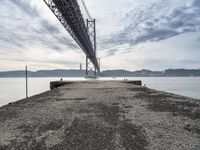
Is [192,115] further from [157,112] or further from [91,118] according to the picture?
[91,118]

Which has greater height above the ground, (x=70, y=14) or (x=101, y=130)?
(x=70, y=14)

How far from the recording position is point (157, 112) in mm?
7328

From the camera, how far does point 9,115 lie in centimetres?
715

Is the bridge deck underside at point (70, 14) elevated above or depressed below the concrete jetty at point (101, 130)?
above

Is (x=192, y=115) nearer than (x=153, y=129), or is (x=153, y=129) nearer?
(x=153, y=129)

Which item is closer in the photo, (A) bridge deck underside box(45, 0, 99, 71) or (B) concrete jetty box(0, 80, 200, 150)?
(B) concrete jetty box(0, 80, 200, 150)

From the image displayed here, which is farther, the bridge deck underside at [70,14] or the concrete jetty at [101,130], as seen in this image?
the bridge deck underside at [70,14]

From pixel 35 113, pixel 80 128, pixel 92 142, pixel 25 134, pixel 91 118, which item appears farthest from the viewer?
pixel 35 113

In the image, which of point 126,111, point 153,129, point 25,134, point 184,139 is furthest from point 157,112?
point 25,134

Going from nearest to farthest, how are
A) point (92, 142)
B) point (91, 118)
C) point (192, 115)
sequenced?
point (92, 142) → point (91, 118) → point (192, 115)

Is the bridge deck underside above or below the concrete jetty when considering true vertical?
above

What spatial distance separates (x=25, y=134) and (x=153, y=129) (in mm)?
2698

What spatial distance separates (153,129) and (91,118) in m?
1.79

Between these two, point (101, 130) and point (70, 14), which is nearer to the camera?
point (101, 130)
